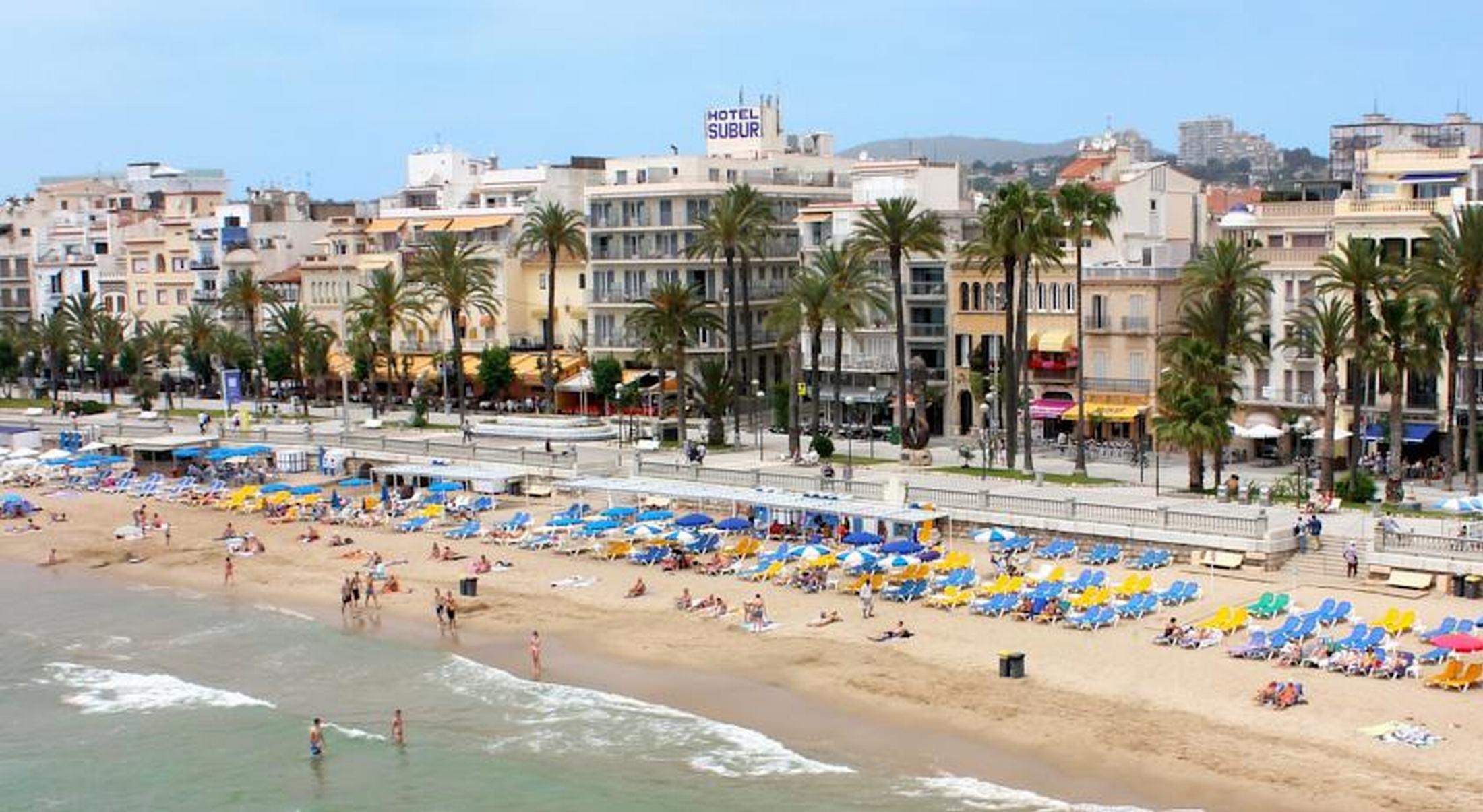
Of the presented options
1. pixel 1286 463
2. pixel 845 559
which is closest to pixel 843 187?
pixel 1286 463

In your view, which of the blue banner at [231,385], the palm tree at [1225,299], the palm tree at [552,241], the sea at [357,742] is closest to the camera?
the sea at [357,742]

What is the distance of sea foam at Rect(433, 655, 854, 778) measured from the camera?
117ft

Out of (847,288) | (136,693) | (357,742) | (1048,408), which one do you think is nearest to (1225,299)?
(1048,408)

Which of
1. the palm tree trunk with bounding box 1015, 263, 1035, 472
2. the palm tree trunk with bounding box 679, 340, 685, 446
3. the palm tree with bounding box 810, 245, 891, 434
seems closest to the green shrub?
the palm tree trunk with bounding box 1015, 263, 1035, 472

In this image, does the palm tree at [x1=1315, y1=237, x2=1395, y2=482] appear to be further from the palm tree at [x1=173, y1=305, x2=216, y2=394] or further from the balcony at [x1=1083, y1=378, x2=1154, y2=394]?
the palm tree at [x1=173, y1=305, x2=216, y2=394]

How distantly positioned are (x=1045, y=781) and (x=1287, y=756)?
16.2 feet

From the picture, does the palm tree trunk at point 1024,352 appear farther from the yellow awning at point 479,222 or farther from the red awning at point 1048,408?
the yellow awning at point 479,222

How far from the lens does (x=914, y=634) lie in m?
44.6

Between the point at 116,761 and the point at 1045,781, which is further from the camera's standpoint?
the point at 116,761

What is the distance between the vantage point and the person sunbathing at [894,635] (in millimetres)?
44312

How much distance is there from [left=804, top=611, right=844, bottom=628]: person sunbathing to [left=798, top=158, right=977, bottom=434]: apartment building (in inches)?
1272

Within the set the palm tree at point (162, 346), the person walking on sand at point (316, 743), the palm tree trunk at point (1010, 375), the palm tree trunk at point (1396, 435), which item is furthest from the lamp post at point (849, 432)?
the palm tree at point (162, 346)

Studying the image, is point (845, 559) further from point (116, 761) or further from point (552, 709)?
point (116, 761)

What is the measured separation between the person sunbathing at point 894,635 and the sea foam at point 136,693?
51.3 feet
